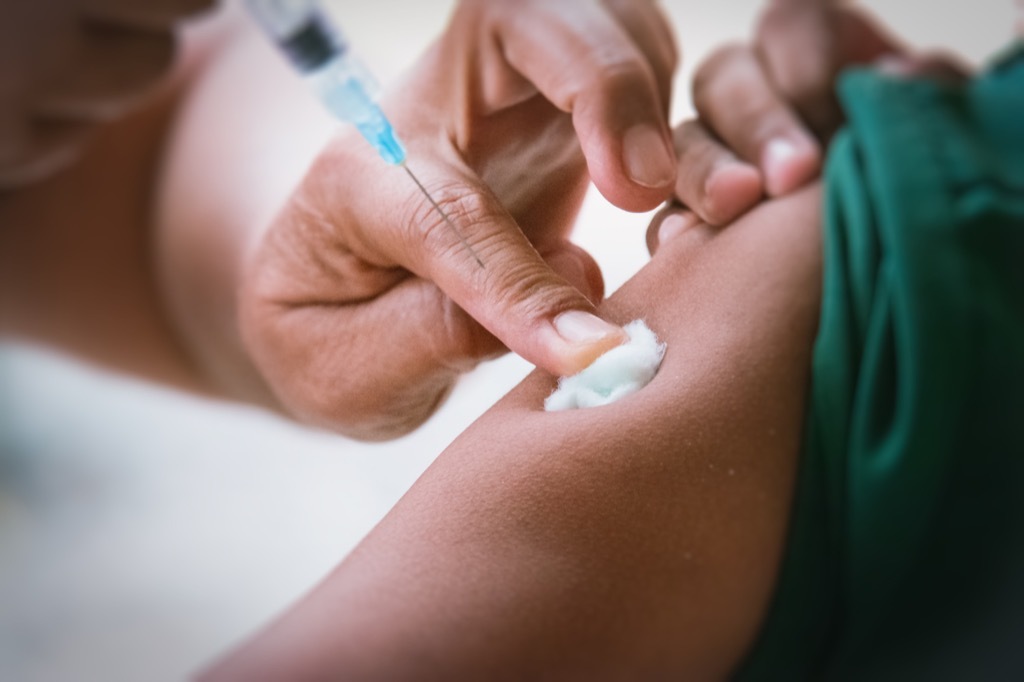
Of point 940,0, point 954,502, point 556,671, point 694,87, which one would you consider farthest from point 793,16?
point 556,671

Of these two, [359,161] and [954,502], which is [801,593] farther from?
[359,161]

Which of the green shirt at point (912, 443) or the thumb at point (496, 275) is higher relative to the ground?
the thumb at point (496, 275)

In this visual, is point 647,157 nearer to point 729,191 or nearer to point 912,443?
point 729,191

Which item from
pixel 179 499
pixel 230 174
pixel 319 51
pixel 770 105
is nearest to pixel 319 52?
pixel 319 51

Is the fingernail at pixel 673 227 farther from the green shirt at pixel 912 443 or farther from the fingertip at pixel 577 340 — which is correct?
the green shirt at pixel 912 443

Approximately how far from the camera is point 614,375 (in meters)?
0.34

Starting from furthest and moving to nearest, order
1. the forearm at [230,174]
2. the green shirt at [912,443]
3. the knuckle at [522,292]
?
the green shirt at [912,443] → the forearm at [230,174] → the knuckle at [522,292]

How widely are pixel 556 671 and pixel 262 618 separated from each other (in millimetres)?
124

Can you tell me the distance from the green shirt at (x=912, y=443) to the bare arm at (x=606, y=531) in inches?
1.4

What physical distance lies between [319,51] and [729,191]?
9.1 inches

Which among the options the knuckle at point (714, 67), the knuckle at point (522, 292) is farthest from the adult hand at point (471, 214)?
the knuckle at point (714, 67)

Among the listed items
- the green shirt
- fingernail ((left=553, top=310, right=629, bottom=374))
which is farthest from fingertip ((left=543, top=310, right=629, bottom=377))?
the green shirt

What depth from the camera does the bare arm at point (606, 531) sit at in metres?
0.31

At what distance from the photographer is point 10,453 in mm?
442
